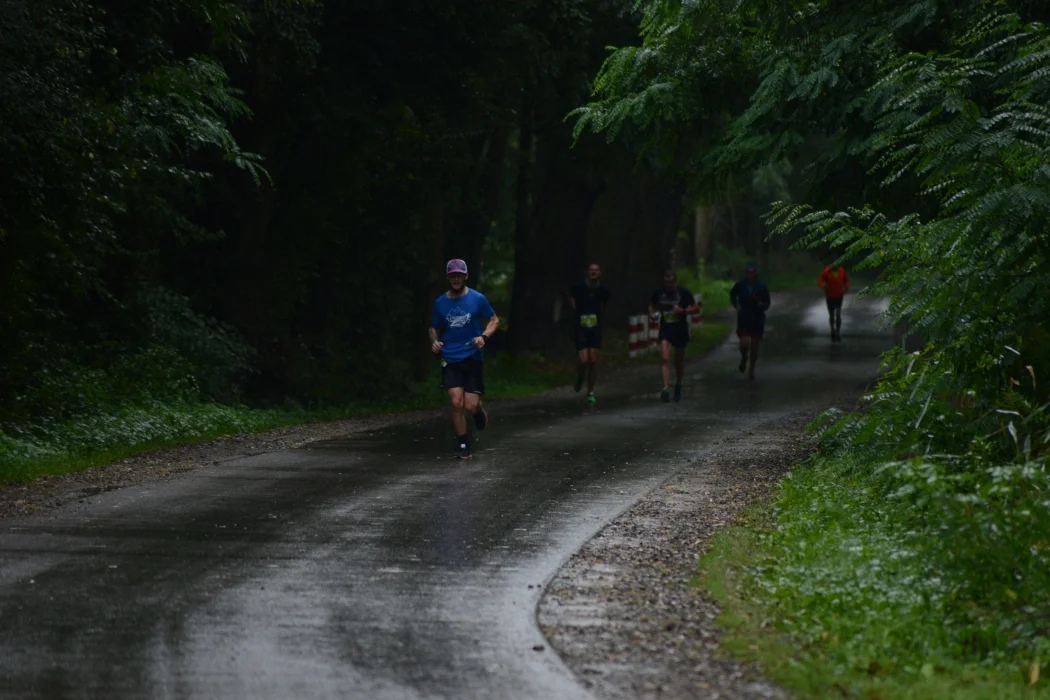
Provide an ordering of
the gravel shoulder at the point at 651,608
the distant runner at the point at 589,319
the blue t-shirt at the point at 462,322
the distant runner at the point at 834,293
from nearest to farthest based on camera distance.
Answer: the gravel shoulder at the point at 651,608 < the blue t-shirt at the point at 462,322 < the distant runner at the point at 589,319 < the distant runner at the point at 834,293

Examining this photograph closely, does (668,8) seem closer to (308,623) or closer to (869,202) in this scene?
(869,202)

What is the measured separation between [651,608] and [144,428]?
10.7m

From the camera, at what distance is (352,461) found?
15344 mm

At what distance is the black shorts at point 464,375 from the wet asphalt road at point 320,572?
0.73 metres

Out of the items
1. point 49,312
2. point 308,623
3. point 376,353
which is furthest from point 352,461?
point 376,353

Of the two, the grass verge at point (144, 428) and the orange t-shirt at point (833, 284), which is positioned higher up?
the orange t-shirt at point (833, 284)

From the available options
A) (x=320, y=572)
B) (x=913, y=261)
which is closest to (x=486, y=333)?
(x=913, y=261)

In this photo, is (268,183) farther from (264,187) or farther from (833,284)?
(833,284)

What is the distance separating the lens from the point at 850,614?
8.02 metres

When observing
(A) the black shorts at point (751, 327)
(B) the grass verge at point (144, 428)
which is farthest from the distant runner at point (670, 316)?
(A) the black shorts at point (751, 327)

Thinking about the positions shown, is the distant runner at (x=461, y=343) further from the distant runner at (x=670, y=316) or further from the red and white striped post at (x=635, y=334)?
the red and white striped post at (x=635, y=334)

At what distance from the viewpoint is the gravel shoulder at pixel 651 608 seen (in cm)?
701

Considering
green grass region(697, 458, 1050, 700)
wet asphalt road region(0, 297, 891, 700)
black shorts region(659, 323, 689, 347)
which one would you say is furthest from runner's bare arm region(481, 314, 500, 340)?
black shorts region(659, 323, 689, 347)

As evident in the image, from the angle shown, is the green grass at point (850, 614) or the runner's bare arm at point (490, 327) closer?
the green grass at point (850, 614)
